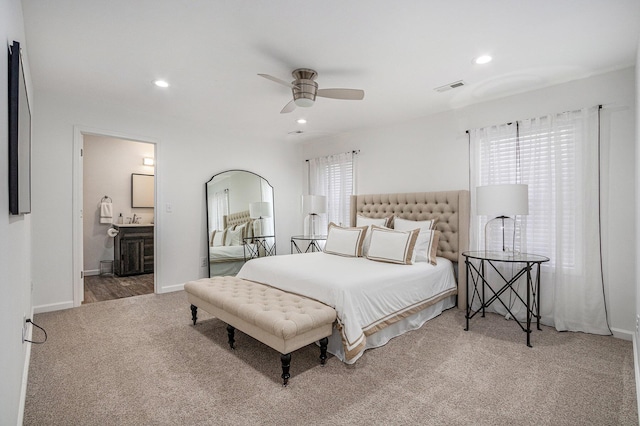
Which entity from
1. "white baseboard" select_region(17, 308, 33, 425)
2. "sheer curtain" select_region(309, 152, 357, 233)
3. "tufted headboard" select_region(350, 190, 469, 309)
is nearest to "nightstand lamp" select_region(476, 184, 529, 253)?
"tufted headboard" select_region(350, 190, 469, 309)

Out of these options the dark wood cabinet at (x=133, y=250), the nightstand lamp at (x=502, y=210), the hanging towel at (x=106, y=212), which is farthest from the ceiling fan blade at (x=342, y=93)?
the hanging towel at (x=106, y=212)

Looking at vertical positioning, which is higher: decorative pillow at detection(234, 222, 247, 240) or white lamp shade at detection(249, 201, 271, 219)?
white lamp shade at detection(249, 201, 271, 219)

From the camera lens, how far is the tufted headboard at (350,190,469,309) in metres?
3.74

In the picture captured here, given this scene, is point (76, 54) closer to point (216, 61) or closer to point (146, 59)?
point (146, 59)

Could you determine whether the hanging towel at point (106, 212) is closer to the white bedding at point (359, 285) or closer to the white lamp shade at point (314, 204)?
the white lamp shade at point (314, 204)

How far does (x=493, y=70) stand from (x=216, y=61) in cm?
247

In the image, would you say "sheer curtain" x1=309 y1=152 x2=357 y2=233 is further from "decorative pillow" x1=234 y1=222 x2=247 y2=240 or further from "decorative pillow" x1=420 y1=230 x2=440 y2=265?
"decorative pillow" x1=420 y1=230 x2=440 y2=265

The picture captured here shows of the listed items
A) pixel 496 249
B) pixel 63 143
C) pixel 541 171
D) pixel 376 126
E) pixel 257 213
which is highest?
pixel 376 126

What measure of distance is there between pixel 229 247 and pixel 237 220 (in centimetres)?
45

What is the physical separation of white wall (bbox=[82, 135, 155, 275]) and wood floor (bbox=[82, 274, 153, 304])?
523 millimetres

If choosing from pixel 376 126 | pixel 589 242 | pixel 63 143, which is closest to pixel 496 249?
pixel 589 242

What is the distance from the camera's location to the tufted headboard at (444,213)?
3.74 meters

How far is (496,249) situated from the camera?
3602 mm

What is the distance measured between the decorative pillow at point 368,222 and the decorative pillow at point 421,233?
18cm
